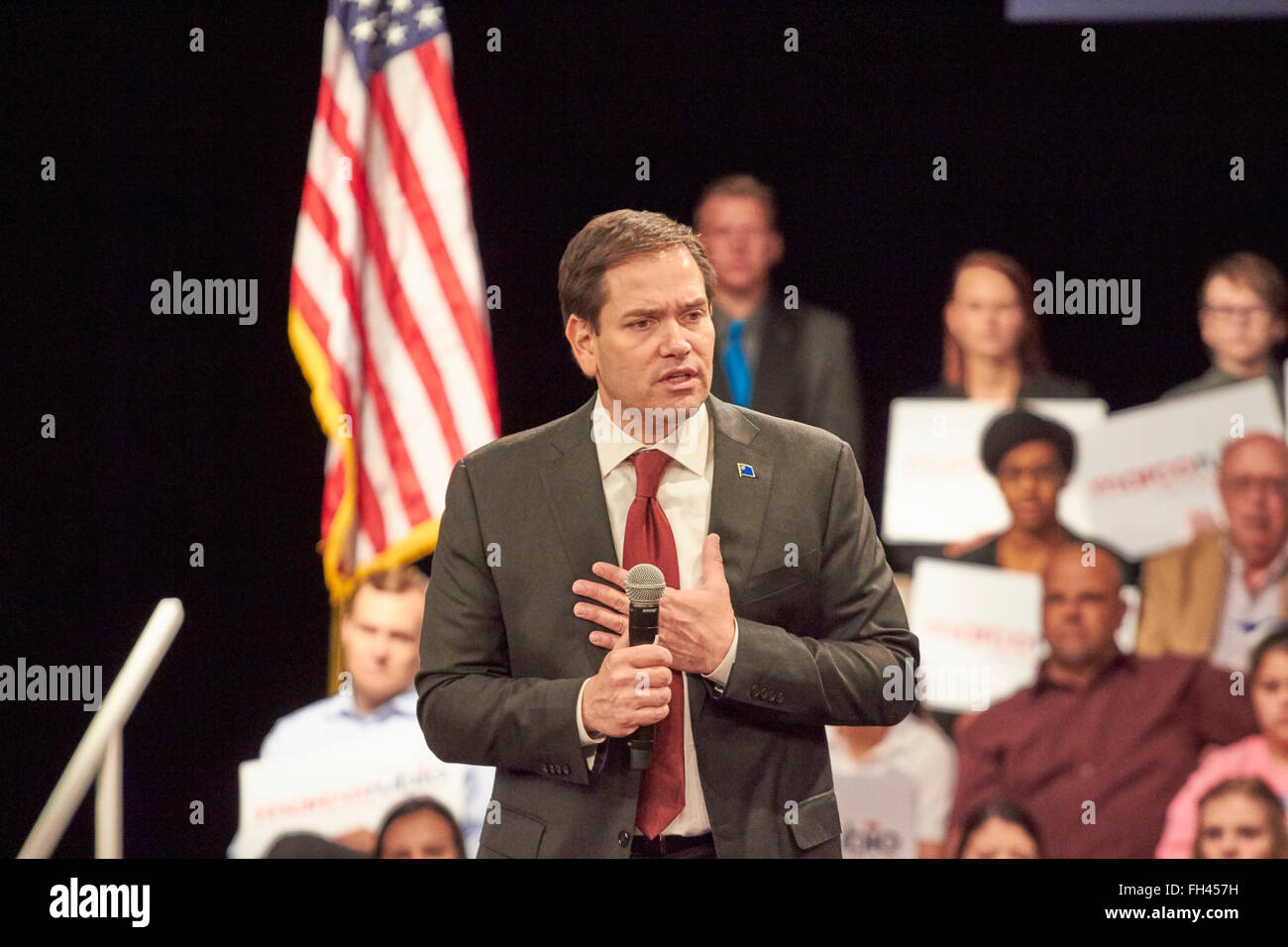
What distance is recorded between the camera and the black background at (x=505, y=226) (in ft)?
14.4

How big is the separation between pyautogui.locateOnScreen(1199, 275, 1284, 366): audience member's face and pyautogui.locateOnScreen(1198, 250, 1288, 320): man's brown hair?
0.04ft

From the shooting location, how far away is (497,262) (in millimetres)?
4434

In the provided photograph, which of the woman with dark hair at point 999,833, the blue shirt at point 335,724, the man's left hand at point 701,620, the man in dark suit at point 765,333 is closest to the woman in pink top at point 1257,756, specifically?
the woman with dark hair at point 999,833

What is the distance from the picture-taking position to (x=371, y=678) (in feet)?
14.1

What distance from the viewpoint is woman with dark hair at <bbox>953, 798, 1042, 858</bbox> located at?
165 inches

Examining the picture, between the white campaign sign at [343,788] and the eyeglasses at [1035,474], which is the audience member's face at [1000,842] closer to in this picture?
the eyeglasses at [1035,474]

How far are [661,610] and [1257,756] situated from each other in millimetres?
2615

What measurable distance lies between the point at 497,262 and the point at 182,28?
1.21m

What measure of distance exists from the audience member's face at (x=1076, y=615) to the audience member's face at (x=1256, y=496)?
420mm

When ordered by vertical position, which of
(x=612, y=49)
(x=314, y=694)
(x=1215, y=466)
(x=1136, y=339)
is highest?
(x=612, y=49)

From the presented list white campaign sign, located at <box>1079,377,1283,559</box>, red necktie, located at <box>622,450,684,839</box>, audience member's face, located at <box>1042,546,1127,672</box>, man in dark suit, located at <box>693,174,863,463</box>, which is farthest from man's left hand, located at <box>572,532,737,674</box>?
white campaign sign, located at <box>1079,377,1283,559</box>

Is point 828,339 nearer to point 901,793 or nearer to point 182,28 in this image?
point 901,793

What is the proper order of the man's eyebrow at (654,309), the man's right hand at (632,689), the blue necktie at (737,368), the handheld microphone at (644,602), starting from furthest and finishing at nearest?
the blue necktie at (737,368) < the man's eyebrow at (654,309) < the handheld microphone at (644,602) < the man's right hand at (632,689)
